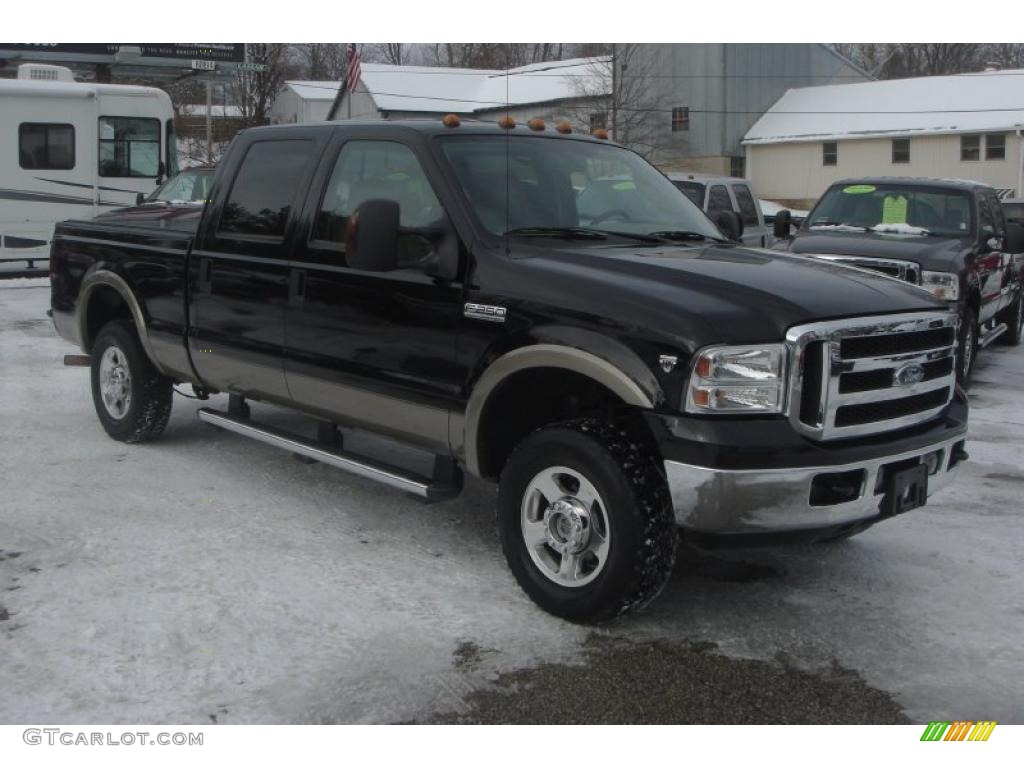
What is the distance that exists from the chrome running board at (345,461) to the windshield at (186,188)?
28.7ft

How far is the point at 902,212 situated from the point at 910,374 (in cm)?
734

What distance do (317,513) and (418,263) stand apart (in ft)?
5.41

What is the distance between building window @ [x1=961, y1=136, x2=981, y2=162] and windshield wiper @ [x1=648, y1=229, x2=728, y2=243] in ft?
131

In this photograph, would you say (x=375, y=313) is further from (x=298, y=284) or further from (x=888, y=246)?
(x=888, y=246)

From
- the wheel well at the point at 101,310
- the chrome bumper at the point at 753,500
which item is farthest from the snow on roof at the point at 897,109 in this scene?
the chrome bumper at the point at 753,500

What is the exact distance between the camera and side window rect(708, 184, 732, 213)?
15594 mm

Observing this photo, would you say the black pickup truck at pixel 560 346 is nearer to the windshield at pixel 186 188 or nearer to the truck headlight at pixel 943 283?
the truck headlight at pixel 943 283

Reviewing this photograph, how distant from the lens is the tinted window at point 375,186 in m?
5.29

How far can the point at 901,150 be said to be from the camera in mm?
43531

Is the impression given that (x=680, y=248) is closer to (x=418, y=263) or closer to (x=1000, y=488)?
(x=418, y=263)

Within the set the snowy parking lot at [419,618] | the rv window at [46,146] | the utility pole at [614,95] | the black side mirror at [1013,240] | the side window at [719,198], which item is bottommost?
the snowy parking lot at [419,618]

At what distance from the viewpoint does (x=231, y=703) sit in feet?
12.6

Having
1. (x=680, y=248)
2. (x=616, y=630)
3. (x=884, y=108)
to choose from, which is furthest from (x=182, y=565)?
(x=884, y=108)

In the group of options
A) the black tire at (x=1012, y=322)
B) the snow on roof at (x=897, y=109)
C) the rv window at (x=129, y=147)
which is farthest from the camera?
the snow on roof at (x=897, y=109)
